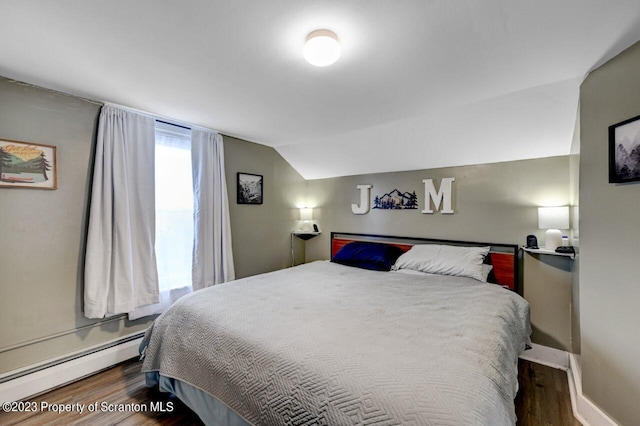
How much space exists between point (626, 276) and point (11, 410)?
4.00 meters

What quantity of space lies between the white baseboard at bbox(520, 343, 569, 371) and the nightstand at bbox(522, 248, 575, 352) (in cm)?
4

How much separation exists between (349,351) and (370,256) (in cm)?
202

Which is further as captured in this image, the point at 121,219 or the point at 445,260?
the point at 445,260

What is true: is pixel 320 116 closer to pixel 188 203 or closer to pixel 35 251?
pixel 188 203

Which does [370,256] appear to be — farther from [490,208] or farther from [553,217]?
[553,217]

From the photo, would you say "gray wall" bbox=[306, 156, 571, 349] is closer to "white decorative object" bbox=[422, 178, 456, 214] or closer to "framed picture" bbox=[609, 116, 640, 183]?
"white decorative object" bbox=[422, 178, 456, 214]

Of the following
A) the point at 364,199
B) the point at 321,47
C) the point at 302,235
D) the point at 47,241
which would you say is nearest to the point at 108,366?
the point at 47,241

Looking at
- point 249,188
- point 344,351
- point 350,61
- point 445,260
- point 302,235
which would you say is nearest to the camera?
point 344,351

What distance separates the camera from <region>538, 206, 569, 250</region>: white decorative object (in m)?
2.33

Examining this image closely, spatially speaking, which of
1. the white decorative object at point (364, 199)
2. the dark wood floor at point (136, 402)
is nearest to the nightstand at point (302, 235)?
the white decorative object at point (364, 199)

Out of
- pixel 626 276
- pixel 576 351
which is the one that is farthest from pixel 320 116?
pixel 576 351

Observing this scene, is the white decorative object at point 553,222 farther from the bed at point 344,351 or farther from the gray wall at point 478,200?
the bed at point 344,351

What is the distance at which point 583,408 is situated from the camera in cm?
176

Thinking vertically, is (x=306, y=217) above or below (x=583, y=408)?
above
